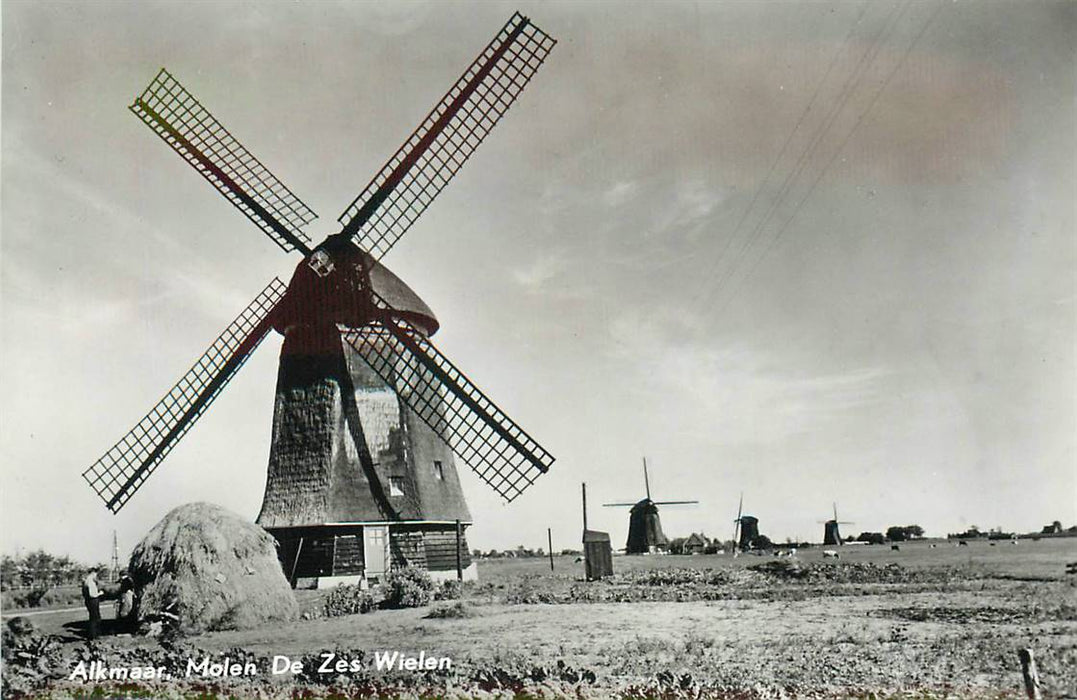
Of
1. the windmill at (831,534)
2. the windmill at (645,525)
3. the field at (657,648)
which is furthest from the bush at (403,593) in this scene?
the windmill at (831,534)

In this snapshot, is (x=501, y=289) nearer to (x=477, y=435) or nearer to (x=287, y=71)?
(x=477, y=435)

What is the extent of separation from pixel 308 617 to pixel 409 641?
3.13m

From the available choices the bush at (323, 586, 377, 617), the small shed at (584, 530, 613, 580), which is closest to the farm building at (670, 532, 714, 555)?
the small shed at (584, 530, 613, 580)

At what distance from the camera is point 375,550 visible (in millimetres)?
14930

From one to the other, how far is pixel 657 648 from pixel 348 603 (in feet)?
18.9

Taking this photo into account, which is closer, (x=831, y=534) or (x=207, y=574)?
(x=207, y=574)

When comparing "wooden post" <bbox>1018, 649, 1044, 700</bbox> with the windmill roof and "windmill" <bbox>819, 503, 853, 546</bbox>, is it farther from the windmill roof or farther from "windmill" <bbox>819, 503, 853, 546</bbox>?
"windmill" <bbox>819, 503, 853, 546</bbox>

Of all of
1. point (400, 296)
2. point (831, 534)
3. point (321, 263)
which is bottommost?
point (831, 534)

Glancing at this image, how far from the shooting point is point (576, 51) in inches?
437

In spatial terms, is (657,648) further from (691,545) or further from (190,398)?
(691,545)

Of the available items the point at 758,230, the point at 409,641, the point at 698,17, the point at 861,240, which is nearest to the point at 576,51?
the point at 698,17

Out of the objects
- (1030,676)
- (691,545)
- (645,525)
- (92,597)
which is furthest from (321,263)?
(691,545)

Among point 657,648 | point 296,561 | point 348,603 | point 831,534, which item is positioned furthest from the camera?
point 831,534

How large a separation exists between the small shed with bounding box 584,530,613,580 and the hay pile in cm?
761
